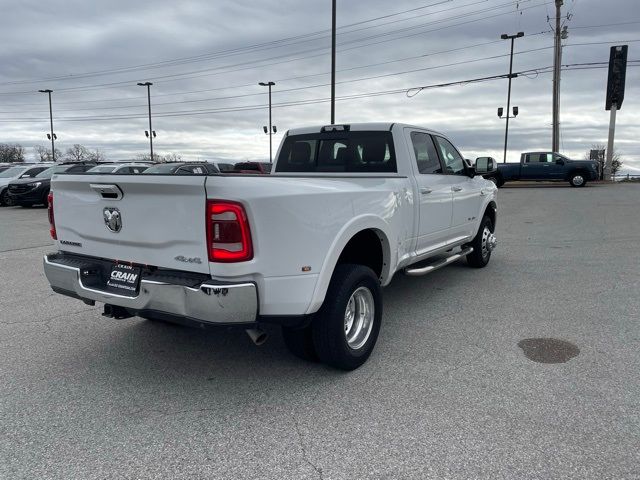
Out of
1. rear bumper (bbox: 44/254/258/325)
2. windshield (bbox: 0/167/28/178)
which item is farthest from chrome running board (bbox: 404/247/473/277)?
windshield (bbox: 0/167/28/178)

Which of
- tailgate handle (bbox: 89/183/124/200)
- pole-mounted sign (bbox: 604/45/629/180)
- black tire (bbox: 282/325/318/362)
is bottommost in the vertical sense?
black tire (bbox: 282/325/318/362)

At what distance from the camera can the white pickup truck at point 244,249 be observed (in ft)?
9.52

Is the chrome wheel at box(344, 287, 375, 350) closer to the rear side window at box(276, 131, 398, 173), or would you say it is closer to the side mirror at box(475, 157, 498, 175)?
the rear side window at box(276, 131, 398, 173)

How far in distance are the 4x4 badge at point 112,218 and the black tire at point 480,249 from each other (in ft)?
16.9

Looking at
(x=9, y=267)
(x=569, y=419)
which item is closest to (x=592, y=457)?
(x=569, y=419)

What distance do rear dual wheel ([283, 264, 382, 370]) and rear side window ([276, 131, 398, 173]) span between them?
5.18 feet

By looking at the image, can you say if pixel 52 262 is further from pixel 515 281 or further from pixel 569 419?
pixel 515 281

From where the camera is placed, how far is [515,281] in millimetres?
6590

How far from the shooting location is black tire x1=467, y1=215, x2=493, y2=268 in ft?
23.4

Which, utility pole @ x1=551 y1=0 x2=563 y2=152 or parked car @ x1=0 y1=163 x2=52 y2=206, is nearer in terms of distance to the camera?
parked car @ x1=0 y1=163 x2=52 y2=206

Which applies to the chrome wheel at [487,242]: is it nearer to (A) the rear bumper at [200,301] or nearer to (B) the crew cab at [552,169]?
(A) the rear bumper at [200,301]

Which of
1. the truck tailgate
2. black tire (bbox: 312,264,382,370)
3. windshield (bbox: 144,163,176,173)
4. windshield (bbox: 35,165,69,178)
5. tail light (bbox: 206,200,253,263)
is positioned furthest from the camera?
windshield (bbox: 35,165,69,178)

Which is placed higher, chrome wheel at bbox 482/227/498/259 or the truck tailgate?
the truck tailgate

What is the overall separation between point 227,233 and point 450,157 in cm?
398
